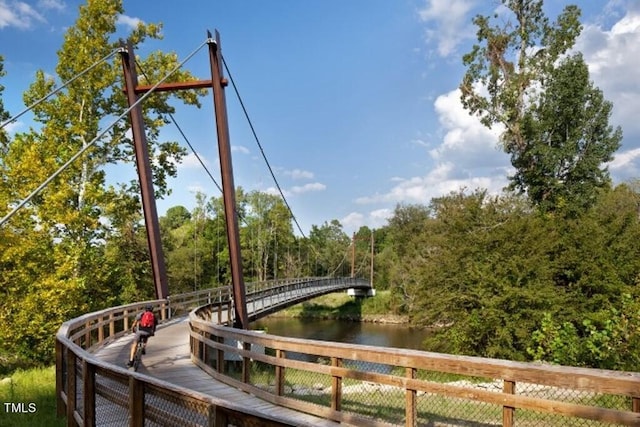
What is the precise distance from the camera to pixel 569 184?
25328mm

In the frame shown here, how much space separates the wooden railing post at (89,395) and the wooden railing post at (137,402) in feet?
4.01

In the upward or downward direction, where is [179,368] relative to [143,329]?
downward

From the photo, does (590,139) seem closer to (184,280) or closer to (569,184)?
(569,184)

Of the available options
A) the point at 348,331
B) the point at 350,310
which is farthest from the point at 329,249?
the point at 348,331

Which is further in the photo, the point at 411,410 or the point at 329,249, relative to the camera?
the point at 329,249

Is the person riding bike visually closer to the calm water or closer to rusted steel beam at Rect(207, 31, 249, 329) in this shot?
rusted steel beam at Rect(207, 31, 249, 329)

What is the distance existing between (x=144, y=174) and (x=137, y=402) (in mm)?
12182

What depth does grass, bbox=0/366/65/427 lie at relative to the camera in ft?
20.3

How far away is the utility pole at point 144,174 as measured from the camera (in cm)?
1485

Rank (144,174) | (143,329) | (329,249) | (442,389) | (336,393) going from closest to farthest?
(442,389), (336,393), (143,329), (144,174), (329,249)

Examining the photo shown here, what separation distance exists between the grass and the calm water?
24999 mm

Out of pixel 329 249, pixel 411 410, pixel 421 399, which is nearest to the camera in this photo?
pixel 411 410

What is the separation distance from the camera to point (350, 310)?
54719mm

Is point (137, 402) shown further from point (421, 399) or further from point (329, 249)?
point (329, 249)
